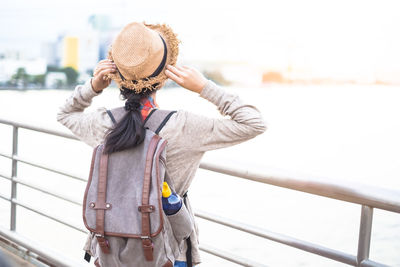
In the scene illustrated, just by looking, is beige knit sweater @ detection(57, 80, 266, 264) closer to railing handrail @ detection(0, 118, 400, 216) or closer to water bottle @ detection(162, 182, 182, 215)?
water bottle @ detection(162, 182, 182, 215)

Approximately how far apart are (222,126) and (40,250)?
181 cm

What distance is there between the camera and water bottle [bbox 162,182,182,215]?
4.80 ft

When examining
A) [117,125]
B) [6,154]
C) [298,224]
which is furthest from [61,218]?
[298,224]

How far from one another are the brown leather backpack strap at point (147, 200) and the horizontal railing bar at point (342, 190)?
48 centimetres

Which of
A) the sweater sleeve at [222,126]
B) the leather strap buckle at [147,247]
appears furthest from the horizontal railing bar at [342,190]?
the leather strap buckle at [147,247]

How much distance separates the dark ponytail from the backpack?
28mm

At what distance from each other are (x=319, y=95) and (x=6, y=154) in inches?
3004

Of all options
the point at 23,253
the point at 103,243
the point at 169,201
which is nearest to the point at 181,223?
the point at 169,201

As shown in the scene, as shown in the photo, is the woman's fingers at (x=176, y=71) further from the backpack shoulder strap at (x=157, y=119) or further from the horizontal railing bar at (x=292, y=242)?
the horizontal railing bar at (x=292, y=242)

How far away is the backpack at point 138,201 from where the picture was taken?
1.42m

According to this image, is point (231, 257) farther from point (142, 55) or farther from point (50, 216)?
point (50, 216)

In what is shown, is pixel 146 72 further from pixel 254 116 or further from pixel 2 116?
pixel 2 116

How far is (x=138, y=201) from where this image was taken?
56.0 inches

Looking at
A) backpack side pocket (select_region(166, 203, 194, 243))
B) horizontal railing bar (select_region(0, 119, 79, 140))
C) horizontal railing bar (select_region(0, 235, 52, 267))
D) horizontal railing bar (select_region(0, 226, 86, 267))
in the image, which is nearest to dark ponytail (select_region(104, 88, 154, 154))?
backpack side pocket (select_region(166, 203, 194, 243))
